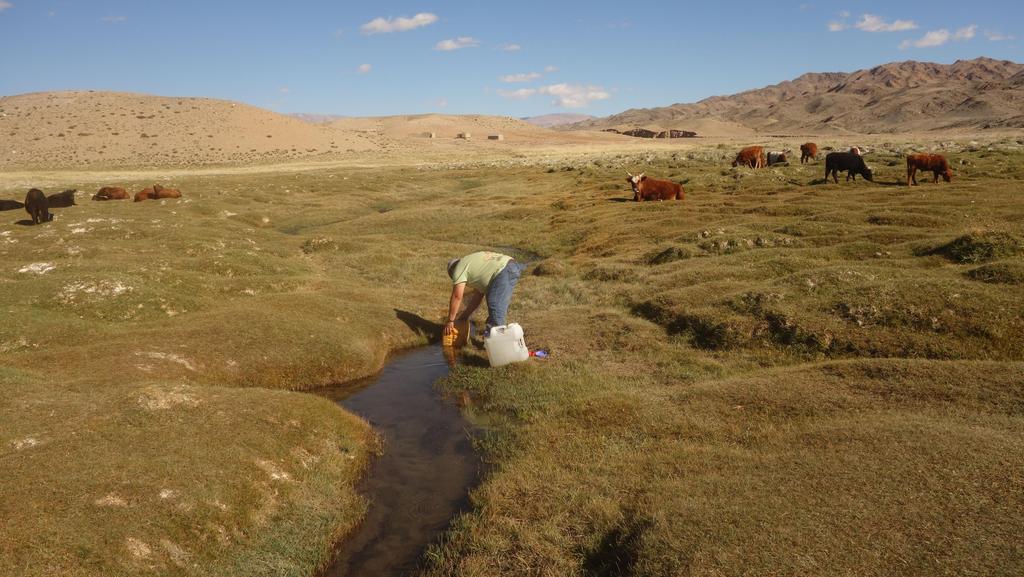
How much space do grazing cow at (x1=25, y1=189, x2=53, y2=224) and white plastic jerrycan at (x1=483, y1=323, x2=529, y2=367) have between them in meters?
27.8

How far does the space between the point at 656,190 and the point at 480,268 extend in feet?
82.7

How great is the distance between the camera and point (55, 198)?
37906 millimetres

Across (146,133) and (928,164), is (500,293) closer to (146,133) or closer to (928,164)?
(928,164)

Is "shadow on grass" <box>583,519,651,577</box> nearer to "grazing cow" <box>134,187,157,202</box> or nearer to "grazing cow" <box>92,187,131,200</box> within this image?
"grazing cow" <box>134,187,157,202</box>

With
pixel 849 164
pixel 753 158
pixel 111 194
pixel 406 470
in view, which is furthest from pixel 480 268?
pixel 753 158

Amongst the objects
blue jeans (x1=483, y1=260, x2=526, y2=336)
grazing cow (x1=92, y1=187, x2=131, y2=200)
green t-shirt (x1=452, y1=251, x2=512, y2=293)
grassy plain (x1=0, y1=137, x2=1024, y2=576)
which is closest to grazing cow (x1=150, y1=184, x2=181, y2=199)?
grazing cow (x1=92, y1=187, x2=131, y2=200)

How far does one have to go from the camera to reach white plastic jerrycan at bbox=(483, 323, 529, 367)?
572 inches

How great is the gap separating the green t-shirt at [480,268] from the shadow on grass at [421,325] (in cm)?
356

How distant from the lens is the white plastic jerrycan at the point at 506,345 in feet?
47.7

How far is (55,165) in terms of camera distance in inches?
3597

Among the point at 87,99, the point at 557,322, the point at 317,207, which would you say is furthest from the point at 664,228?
the point at 87,99

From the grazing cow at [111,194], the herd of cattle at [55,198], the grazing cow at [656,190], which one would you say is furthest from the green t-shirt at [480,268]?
the grazing cow at [111,194]

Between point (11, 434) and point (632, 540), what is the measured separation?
906 centimetres

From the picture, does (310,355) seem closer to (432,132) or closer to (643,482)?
(643,482)
